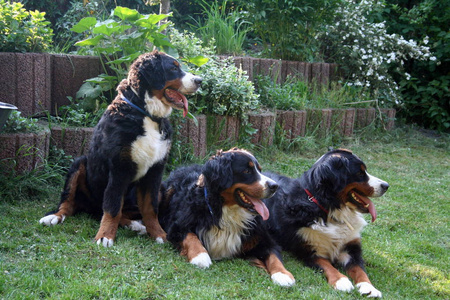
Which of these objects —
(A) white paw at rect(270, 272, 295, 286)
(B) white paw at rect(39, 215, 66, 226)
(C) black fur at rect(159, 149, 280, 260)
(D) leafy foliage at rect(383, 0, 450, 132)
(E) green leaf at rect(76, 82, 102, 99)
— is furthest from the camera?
(D) leafy foliage at rect(383, 0, 450, 132)

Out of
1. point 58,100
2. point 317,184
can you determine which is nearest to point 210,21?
point 58,100

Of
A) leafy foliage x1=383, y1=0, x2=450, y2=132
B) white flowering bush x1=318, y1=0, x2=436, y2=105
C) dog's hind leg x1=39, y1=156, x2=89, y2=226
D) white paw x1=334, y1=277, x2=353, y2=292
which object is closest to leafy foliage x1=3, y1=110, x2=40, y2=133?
dog's hind leg x1=39, y1=156, x2=89, y2=226

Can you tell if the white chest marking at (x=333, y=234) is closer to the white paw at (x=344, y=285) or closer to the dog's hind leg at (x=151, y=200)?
the white paw at (x=344, y=285)

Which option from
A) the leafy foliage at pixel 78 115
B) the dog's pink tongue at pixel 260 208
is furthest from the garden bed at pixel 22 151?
the dog's pink tongue at pixel 260 208

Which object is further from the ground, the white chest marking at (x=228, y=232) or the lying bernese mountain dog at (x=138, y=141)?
the lying bernese mountain dog at (x=138, y=141)

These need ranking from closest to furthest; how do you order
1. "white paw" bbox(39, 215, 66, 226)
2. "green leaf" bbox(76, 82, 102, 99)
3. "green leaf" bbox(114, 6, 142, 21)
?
"white paw" bbox(39, 215, 66, 226), "green leaf" bbox(114, 6, 142, 21), "green leaf" bbox(76, 82, 102, 99)

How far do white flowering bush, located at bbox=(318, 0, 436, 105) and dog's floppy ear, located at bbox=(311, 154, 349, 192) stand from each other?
218 inches

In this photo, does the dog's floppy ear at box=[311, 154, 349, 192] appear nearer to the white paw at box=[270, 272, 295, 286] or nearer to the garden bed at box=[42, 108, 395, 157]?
the white paw at box=[270, 272, 295, 286]

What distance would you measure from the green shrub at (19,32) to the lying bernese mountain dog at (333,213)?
331 centimetres

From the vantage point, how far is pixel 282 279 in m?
3.05

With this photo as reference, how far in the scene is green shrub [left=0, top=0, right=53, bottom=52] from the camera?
4812 millimetres

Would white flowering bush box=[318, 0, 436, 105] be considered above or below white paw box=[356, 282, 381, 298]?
above

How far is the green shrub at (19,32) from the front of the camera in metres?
4.81

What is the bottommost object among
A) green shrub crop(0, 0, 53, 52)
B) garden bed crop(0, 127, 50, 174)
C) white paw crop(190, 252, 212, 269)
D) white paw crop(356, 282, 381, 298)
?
white paw crop(356, 282, 381, 298)
